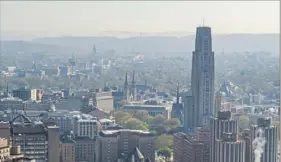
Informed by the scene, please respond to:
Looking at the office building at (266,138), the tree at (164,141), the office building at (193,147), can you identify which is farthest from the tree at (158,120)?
the office building at (266,138)

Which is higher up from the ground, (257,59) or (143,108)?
(257,59)

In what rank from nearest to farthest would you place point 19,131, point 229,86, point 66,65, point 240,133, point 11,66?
point 19,131 → point 240,133 → point 229,86 → point 11,66 → point 66,65

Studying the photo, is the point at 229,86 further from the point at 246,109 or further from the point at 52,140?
the point at 52,140

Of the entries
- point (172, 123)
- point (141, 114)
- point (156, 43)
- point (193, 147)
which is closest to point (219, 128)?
point (193, 147)

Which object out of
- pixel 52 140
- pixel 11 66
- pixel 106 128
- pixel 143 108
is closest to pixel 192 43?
pixel 143 108

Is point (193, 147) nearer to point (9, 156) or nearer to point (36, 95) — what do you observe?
point (9, 156)

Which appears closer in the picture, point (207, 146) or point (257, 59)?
point (207, 146)

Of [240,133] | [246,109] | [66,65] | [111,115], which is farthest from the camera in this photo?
[66,65]
